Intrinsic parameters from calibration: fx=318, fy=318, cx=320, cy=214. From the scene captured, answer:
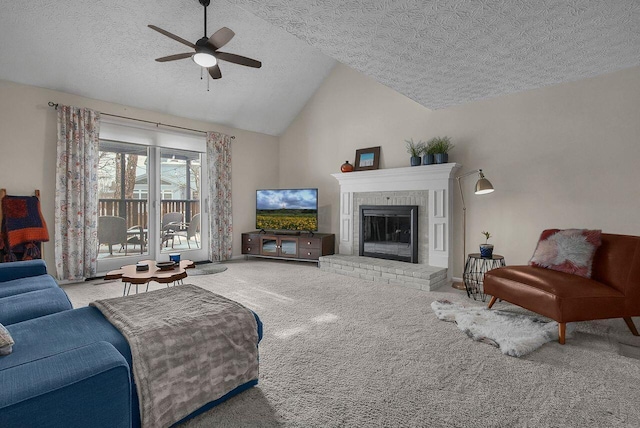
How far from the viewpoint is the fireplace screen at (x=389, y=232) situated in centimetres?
452

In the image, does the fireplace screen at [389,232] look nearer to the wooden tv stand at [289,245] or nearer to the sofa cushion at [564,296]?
the wooden tv stand at [289,245]

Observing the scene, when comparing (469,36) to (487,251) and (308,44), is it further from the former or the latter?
(487,251)

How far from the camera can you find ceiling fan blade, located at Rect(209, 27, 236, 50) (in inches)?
107

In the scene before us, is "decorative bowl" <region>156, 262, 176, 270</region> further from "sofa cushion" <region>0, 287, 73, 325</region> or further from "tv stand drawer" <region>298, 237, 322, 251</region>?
"tv stand drawer" <region>298, 237, 322, 251</region>

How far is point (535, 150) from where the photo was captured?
3631 mm

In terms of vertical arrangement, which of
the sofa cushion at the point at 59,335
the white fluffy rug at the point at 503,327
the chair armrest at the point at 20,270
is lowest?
the white fluffy rug at the point at 503,327

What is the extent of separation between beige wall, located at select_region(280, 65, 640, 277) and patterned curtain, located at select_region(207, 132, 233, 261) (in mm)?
2423

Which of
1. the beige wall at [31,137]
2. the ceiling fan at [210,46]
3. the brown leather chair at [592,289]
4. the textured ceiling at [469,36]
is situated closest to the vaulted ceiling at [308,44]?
the textured ceiling at [469,36]

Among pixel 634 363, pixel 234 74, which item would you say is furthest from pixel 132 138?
pixel 634 363

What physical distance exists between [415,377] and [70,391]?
1642 millimetres

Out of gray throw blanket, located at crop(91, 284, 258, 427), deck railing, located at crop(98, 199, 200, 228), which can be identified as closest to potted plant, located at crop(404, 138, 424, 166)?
gray throw blanket, located at crop(91, 284, 258, 427)

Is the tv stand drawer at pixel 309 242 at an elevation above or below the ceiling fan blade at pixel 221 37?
below

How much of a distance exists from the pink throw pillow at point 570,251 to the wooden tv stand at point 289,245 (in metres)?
3.02

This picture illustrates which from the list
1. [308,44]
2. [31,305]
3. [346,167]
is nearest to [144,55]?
[308,44]
